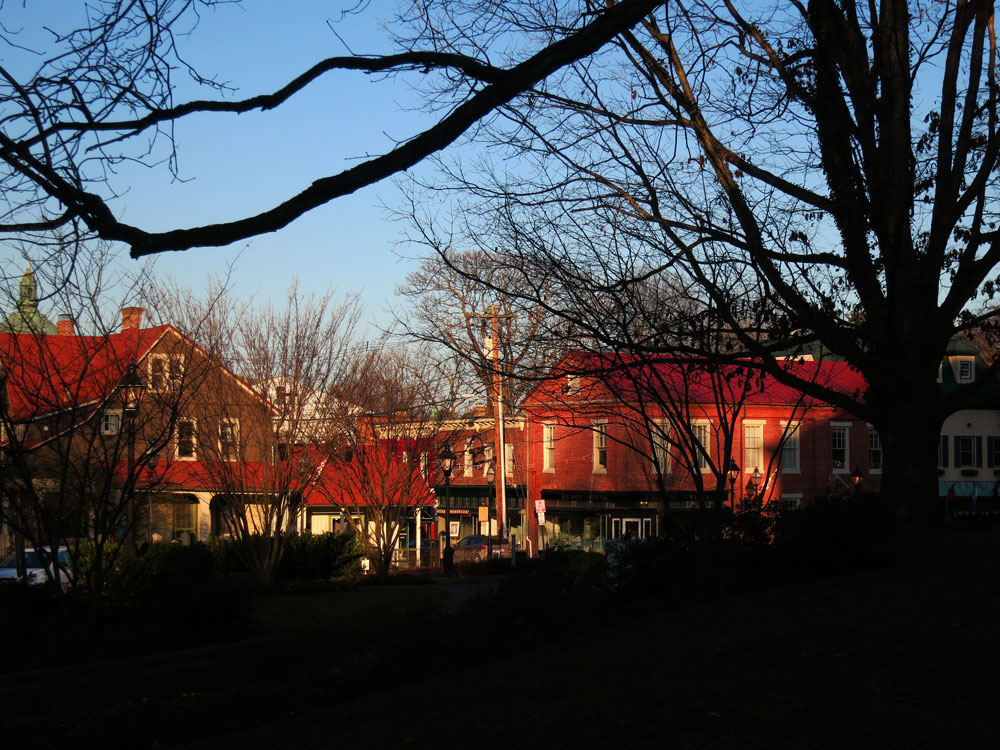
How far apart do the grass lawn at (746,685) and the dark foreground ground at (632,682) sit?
0.02 meters

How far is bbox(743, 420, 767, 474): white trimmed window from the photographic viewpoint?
45.6 meters

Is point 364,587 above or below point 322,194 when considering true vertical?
below

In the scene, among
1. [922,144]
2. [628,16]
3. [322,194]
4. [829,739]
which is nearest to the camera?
[322,194]

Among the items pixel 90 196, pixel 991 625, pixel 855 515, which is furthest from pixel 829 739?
pixel 855 515

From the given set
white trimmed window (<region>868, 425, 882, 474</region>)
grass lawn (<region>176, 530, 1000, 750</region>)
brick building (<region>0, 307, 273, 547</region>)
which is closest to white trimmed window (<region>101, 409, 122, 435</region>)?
brick building (<region>0, 307, 273, 547</region>)

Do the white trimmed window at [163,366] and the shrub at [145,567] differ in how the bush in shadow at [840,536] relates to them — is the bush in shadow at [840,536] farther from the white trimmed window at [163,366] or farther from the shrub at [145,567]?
the white trimmed window at [163,366]

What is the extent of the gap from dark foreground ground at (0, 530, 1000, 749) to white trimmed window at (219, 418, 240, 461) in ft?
46.0

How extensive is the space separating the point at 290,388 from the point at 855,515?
18397mm

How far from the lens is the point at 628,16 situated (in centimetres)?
618

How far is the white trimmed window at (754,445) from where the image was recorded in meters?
45.6

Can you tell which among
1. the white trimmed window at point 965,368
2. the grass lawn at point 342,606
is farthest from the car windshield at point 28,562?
the white trimmed window at point 965,368

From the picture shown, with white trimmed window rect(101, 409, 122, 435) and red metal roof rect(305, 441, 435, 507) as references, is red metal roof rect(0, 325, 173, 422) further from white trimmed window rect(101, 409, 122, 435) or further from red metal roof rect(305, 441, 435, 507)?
red metal roof rect(305, 441, 435, 507)

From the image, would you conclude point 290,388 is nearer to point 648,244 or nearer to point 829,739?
point 648,244

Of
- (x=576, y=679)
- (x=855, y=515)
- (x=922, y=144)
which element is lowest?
(x=576, y=679)
